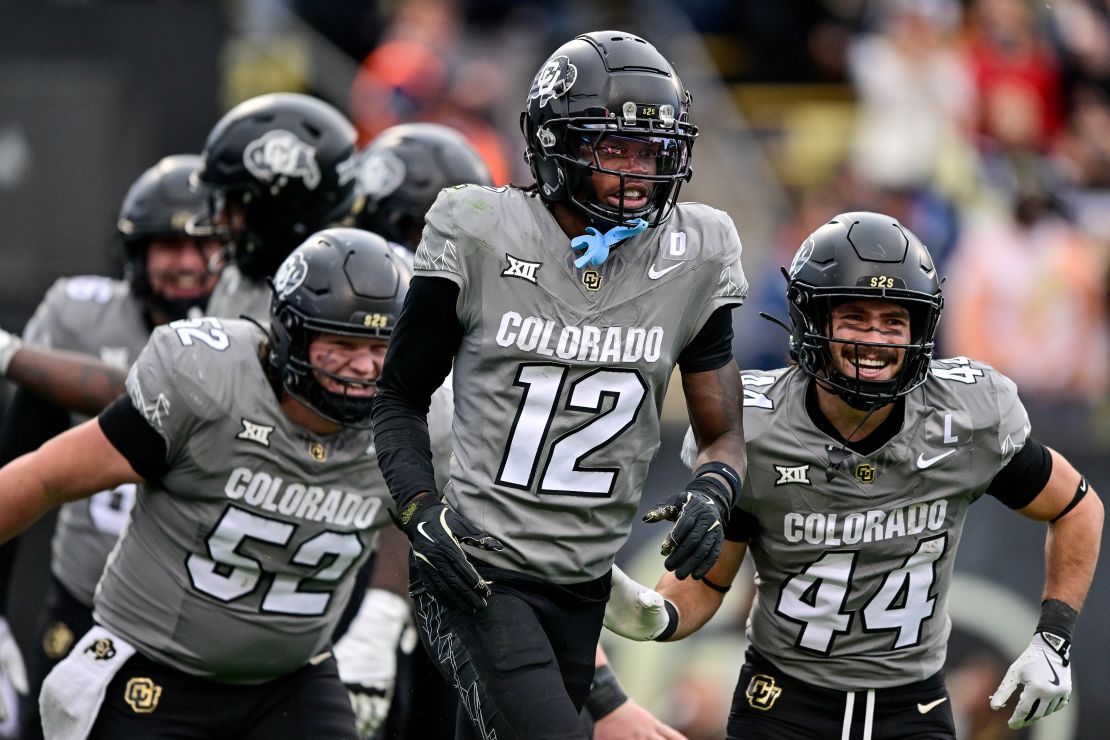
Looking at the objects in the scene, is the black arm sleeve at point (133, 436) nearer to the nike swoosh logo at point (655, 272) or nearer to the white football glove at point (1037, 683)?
the nike swoosh logo at point (655, 272)

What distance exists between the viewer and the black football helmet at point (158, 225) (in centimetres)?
573

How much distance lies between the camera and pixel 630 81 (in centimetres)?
374

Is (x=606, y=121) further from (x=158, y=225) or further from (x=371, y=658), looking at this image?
(x=158, y=225)

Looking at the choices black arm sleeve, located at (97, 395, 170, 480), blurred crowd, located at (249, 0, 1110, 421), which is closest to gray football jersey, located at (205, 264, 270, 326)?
black arm sleeve, located at (97, 395, 170, 480)

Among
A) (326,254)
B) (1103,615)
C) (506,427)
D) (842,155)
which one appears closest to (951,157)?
(842,155)

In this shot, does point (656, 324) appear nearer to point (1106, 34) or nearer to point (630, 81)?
point (630, 81)

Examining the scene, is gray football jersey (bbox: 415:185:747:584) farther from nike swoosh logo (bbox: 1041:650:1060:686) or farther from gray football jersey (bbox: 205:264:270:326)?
gray football jersey (bbox: 205:264:270:326)

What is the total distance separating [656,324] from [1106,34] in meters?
7.37

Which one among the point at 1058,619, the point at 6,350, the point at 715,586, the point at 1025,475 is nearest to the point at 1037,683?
the point at 1058,619

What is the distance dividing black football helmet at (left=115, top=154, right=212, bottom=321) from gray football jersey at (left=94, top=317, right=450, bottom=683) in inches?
51.7

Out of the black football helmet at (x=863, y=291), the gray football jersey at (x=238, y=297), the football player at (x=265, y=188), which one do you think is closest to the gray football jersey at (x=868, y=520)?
the black football helmet at (x=863, y=291)

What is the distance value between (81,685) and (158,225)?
6.24 feet

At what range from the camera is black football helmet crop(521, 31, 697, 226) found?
371 centimetres

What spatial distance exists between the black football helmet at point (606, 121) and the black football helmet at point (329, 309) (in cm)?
79
